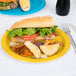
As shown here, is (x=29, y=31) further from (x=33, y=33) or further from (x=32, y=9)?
(x=32, y=9)

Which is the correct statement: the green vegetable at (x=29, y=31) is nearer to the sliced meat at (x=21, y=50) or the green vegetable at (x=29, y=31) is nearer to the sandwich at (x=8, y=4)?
the sliced meat at (x=21, y=50)

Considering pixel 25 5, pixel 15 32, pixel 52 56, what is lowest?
pixel 52 56

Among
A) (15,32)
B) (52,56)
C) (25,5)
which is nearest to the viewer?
(52,56)

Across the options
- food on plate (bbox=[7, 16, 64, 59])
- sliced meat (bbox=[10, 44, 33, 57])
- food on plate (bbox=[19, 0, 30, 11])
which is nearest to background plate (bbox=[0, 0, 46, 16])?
food on plate (bbox=[19, 0, 30, 11])

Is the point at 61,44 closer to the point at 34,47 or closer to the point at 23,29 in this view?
the point at 34,47

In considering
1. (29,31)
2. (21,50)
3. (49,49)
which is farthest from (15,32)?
(49,49)

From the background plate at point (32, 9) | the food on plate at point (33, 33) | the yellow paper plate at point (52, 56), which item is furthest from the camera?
the background plate at point (32, 9)

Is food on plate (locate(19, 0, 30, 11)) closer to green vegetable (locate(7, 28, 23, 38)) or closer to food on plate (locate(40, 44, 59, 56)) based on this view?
green vegetable (locate(7, 28, 23, 38))

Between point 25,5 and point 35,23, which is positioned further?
point 25,5

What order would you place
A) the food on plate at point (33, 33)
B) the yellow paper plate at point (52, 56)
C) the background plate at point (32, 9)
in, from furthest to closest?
the background plate at point (32, 9) < the food on plate at point (33, 33) < the yellow paper plate at point (52, 56)

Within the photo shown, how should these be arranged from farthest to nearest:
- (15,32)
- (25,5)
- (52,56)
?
(25,5)
(15,32)
(52,56)

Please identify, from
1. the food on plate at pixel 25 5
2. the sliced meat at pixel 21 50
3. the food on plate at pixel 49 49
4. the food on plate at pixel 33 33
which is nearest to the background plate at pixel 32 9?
the food on plate at pixel 25 5

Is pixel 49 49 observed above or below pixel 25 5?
below
